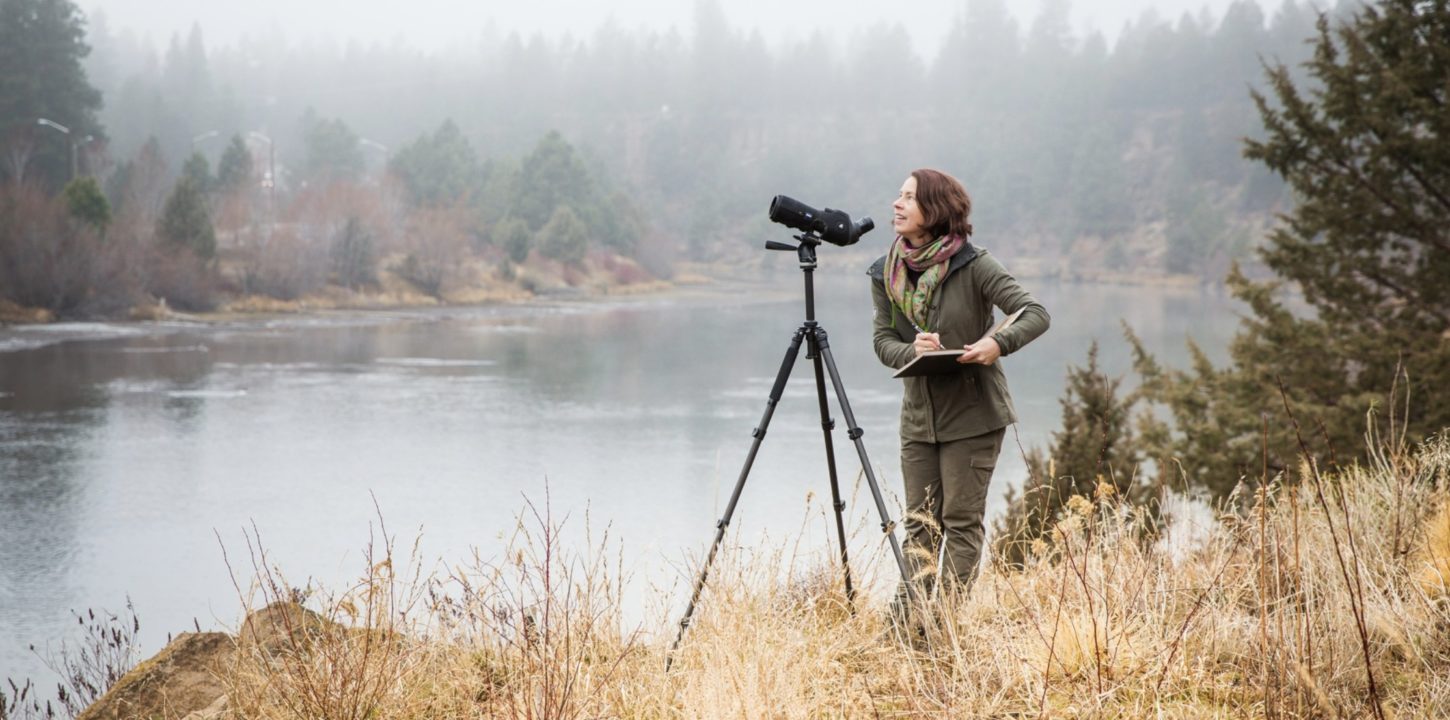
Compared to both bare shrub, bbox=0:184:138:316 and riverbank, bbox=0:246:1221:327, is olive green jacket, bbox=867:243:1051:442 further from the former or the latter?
bare shrub, bbox=0:184:138:316

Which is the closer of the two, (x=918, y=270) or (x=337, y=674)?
(x=337, y=674)

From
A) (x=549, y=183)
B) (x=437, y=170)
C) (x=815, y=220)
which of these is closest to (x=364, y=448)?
(x=815, y=220)

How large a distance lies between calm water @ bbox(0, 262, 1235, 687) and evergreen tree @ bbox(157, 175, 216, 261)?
5.06 metres

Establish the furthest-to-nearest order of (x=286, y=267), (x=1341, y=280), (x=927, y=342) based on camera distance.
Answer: (x=286, y=267)
(x=1341, y=280)
(x=927, y=342)

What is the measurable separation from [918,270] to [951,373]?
0.31 meters

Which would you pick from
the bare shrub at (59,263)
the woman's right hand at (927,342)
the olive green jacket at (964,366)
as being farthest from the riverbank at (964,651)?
the bare shrub at (59,263)

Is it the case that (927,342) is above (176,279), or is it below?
below

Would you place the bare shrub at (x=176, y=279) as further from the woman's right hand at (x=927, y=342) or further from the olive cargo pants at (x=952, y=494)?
the woman's right hand at (x=927, y=342)

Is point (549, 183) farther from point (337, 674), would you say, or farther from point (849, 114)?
point (849, 114)

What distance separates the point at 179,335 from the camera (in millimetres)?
25734

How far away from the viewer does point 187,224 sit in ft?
105

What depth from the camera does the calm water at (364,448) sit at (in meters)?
8.88

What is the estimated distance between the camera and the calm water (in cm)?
888

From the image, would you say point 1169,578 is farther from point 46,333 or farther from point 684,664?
point 46,333
